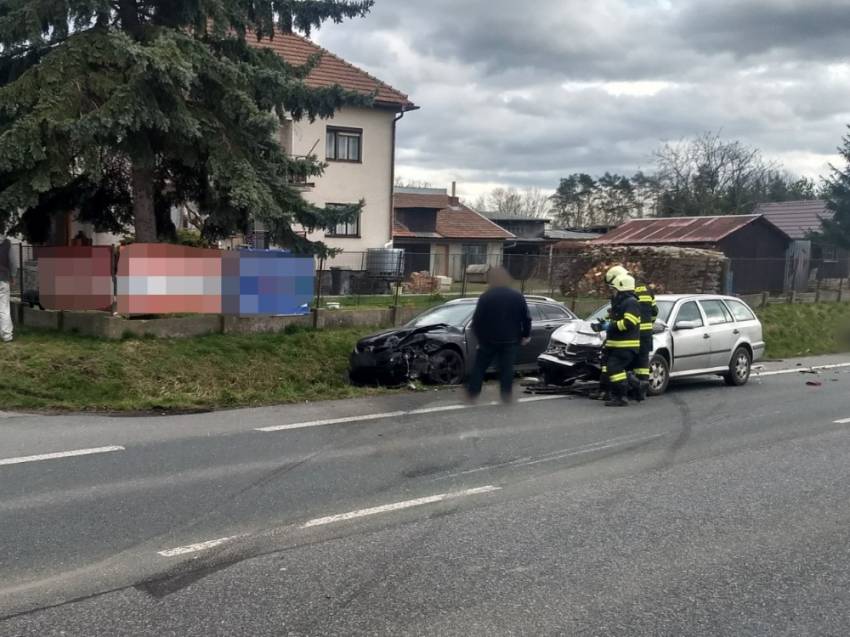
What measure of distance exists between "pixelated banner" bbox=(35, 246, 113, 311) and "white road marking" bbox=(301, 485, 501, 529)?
9.20 m

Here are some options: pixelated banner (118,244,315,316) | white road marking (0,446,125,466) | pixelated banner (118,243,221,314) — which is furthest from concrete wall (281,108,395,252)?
white road marking (0,446,125,466)

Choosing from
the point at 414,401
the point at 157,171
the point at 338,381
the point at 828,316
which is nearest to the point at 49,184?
Result: the point at 157,171

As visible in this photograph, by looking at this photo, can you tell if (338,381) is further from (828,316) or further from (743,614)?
(828,316)

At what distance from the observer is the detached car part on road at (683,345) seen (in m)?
12.9

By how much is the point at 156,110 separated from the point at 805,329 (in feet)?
61.8

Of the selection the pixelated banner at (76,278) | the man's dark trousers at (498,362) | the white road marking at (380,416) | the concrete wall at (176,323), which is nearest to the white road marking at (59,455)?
the white road marking at (380,416)

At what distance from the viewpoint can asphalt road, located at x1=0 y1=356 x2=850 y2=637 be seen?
4.62 metres

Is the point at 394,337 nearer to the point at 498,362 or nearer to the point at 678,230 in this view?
the point at 498,362

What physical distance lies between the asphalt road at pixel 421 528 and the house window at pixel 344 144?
21.6 m

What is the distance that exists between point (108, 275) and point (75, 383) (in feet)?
9.65

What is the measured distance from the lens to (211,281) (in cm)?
1491

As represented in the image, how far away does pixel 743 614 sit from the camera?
4695 millimetres

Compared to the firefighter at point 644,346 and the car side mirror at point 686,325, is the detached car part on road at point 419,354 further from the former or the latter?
the car side mirror at point 686,325

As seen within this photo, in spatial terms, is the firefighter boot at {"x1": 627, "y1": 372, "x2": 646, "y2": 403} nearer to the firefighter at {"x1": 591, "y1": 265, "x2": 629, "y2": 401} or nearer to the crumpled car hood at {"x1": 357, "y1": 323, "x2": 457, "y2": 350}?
the firefighter at {"x1": 591, "y1": 265, "x2": 629, "y2": 401}
